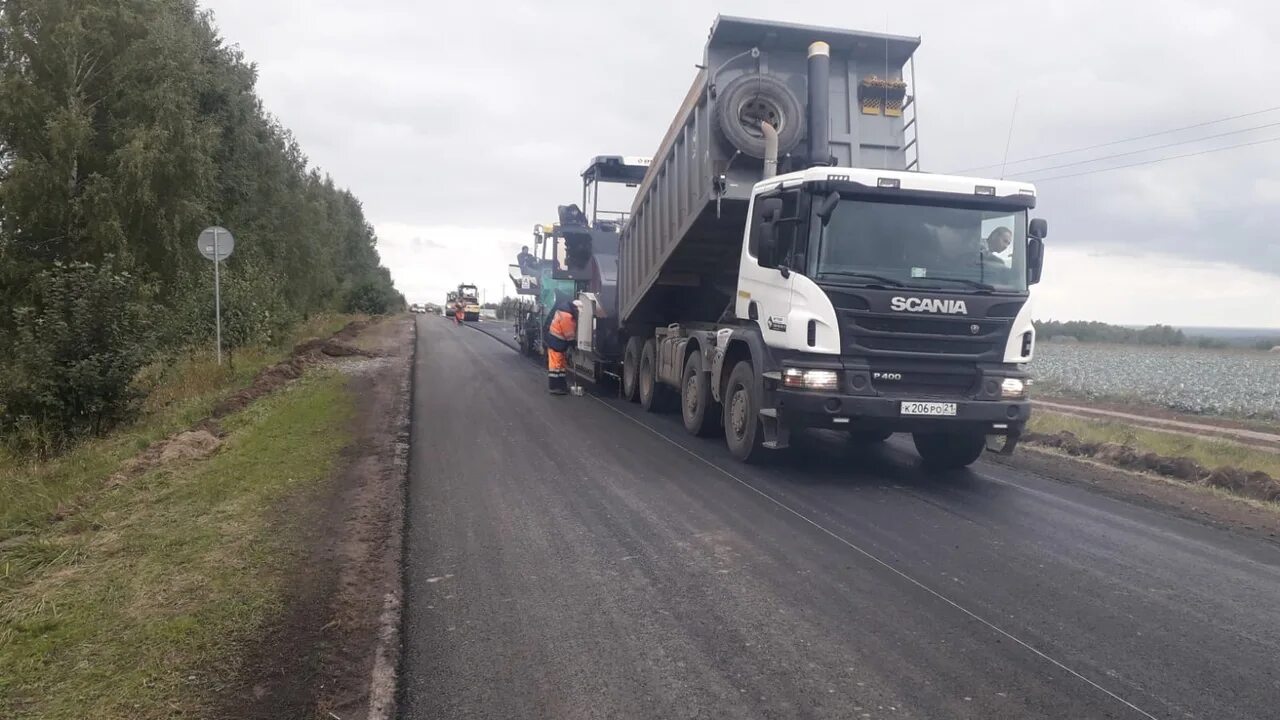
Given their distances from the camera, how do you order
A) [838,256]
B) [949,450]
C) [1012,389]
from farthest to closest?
[949,450]
[1012,389]
[838,256]

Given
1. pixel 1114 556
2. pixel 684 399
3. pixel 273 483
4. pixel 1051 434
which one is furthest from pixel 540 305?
pixel 1114 556

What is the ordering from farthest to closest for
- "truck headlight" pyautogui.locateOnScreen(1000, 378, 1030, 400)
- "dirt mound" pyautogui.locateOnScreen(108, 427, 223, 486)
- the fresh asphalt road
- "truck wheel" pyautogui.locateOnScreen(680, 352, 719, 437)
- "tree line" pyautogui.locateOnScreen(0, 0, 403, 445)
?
"tree line" pyautogui.locateOnScreen(0, 0, 403, 445) < "truck wheel" pyautogui.locateOnScreen(680, 352, 719, 437) < "dirt mound" pyautogui.locateOnScreen(108, 427, 223, 486) < "truck headlight" pyautogui.locateOnScreen(1000, 378, 1030, 400) < the fresh asphalt road

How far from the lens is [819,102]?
9.66 meters

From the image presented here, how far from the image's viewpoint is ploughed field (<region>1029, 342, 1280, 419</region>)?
20.2 meters

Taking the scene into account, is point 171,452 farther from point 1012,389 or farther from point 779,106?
point 1012,389

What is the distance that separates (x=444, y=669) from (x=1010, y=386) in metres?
6.08

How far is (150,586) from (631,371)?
10.3m

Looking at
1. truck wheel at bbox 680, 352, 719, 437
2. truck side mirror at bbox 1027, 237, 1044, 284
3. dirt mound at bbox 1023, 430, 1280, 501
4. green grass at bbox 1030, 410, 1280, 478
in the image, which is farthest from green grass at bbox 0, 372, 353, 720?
green grass at bbox 1030, 410, 1280, 478

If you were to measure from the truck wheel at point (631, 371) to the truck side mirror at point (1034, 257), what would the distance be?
7145 mm

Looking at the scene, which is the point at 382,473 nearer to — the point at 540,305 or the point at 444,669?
the point at 444,669

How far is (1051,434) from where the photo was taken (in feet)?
40.6

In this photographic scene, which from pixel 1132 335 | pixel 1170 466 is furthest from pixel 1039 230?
pixel 1132 335

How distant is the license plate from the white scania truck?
15 millimetres

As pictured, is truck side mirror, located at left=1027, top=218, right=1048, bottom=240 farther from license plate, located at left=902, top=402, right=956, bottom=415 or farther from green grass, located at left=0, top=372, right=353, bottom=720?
green grass, located at left=0, top=372, right=353, bottom=720
